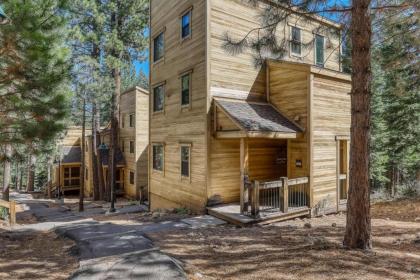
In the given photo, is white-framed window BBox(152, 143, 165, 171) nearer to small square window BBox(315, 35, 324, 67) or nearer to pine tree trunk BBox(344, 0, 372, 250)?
small square window BBox(315, 35, 324, 67)

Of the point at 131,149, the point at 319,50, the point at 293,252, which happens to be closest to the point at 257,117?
the point at 293,252

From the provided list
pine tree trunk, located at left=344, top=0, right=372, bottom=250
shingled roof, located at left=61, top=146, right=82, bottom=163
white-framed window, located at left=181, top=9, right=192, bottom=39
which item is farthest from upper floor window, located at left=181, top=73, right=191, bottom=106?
shingled roof, located at left=61, top=146, right=82, bottom=163

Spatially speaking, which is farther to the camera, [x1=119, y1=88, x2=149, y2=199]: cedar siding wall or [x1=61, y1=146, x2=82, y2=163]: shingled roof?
[x1=61, y1=146, x2=82, y2=163]: shingled roof

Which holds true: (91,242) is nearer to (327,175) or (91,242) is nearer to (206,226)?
(206,226)

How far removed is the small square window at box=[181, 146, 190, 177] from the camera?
1159cm

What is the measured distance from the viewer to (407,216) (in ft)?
32.2

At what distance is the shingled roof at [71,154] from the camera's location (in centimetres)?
2733

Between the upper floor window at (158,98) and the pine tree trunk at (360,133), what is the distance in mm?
9637

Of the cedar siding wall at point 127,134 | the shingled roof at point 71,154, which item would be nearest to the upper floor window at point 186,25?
the cedar siding wall at point 127,134

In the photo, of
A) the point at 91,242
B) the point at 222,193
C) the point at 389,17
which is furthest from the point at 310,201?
the point at 91,242

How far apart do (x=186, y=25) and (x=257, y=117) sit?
5.27 m

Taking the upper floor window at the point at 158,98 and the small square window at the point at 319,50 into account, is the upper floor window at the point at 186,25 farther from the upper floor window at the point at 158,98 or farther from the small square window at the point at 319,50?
the small square window at the point at 319,50

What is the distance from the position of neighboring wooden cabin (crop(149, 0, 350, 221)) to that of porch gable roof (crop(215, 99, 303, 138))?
0.14 ft

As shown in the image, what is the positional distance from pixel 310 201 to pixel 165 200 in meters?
6.87
